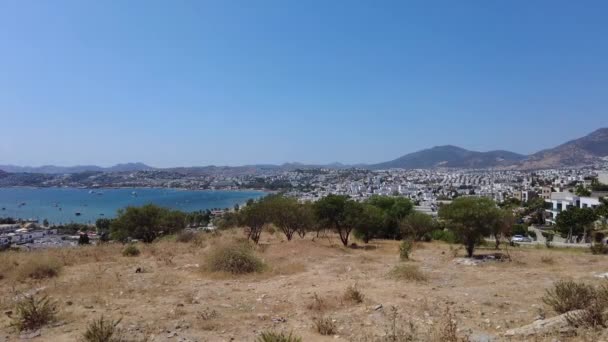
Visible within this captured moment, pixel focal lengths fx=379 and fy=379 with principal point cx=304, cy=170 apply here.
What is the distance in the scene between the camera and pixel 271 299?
9977mm

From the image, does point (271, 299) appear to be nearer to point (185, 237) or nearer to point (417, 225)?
point (185, 237)

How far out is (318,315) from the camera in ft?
27.7

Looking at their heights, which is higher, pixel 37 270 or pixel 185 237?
pixel 37 270

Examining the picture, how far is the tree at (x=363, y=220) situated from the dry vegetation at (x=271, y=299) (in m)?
9.84

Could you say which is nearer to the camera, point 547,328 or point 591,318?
point 591,318

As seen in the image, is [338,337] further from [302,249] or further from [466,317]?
[302,249]

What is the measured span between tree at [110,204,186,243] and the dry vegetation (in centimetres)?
1130

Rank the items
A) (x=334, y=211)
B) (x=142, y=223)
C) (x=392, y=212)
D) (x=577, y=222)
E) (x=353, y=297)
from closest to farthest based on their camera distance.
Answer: (x=353, y=297)
(x=334, y=211)
(x=142, y=223)
(x=392, y=212)
(x=577, y=222)

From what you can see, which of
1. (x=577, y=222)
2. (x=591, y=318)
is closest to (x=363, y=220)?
(x=591, y=318)

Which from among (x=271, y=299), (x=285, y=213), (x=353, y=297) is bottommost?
(x=271, y=299)

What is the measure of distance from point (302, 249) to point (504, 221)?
11087mm

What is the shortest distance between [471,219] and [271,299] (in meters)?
14.0

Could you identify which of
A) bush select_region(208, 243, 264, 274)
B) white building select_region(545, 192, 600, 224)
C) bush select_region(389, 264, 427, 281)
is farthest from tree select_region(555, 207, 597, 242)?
bush select_region(208, 243, 264, 274)

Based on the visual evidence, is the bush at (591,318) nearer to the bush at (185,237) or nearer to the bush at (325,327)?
the bush at (325,327)
